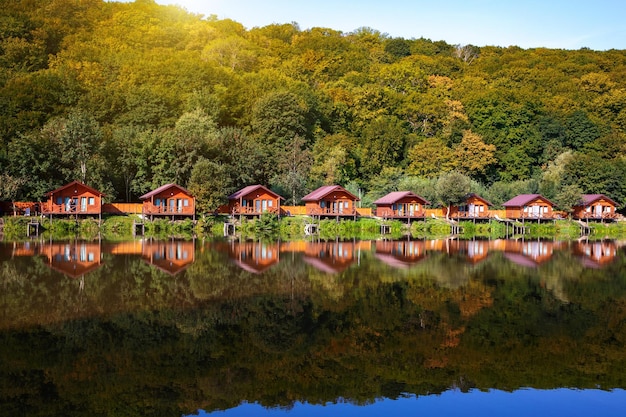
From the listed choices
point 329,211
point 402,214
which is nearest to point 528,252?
point 402,214

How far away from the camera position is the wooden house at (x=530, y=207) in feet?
208

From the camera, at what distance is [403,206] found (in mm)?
61219

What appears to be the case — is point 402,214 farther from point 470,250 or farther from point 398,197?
point 470,250

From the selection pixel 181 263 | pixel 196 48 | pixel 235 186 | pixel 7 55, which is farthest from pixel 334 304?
pixel 196 48

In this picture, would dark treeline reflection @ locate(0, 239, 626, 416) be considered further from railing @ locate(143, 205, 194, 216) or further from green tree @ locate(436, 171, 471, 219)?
green tree @ locate(436, 171, 471, 219)

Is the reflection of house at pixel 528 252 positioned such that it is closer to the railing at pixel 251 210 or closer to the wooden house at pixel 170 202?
the railing at pixel 251 210

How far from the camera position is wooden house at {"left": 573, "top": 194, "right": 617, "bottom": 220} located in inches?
2579

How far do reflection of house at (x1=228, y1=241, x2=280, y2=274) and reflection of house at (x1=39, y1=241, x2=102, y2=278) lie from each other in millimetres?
6635

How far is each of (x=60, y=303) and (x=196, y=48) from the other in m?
90.8

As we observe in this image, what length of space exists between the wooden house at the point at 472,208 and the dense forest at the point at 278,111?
2544mm

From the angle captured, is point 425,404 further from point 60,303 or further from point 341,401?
point 60,303

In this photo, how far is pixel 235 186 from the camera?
2425 inches

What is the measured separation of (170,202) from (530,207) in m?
36.4

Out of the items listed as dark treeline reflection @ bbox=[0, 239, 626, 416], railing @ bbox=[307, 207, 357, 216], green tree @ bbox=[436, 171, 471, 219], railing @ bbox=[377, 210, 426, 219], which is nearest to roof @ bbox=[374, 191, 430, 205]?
railing @ bbox=[377, 210, 426, 219]
